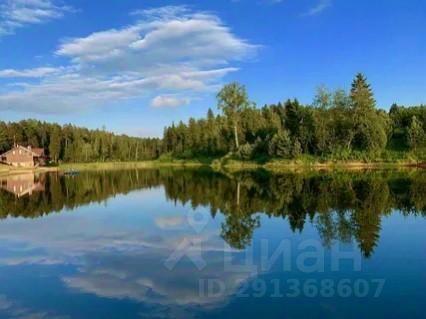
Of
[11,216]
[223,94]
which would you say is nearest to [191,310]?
[11,216]

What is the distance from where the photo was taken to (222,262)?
582 inches

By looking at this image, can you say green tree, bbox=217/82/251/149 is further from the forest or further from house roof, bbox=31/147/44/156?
house roof, bbox=31/147/44/156

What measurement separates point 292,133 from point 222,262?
7694 centimetres

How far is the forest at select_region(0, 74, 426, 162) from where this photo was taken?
78500 millimetres

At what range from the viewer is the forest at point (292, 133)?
78500 millimetres

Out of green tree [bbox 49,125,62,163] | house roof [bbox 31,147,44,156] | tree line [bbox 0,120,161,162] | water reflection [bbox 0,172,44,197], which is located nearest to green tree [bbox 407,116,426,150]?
water reflection [bbox 0,172,44,197]

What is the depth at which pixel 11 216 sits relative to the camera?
96.6ft

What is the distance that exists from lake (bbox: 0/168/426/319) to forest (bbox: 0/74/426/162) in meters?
52.5

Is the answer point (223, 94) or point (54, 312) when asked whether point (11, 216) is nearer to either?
point (54, 312)

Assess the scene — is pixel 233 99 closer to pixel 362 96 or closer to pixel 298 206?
pixel 362 96

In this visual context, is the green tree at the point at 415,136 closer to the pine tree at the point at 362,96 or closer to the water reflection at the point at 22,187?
the pine tree at the point at 362,96

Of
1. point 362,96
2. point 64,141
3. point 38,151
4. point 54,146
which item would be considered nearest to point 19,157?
point 38,151

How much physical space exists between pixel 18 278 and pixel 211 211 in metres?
14.5

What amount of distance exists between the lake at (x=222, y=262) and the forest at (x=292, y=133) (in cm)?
5251
